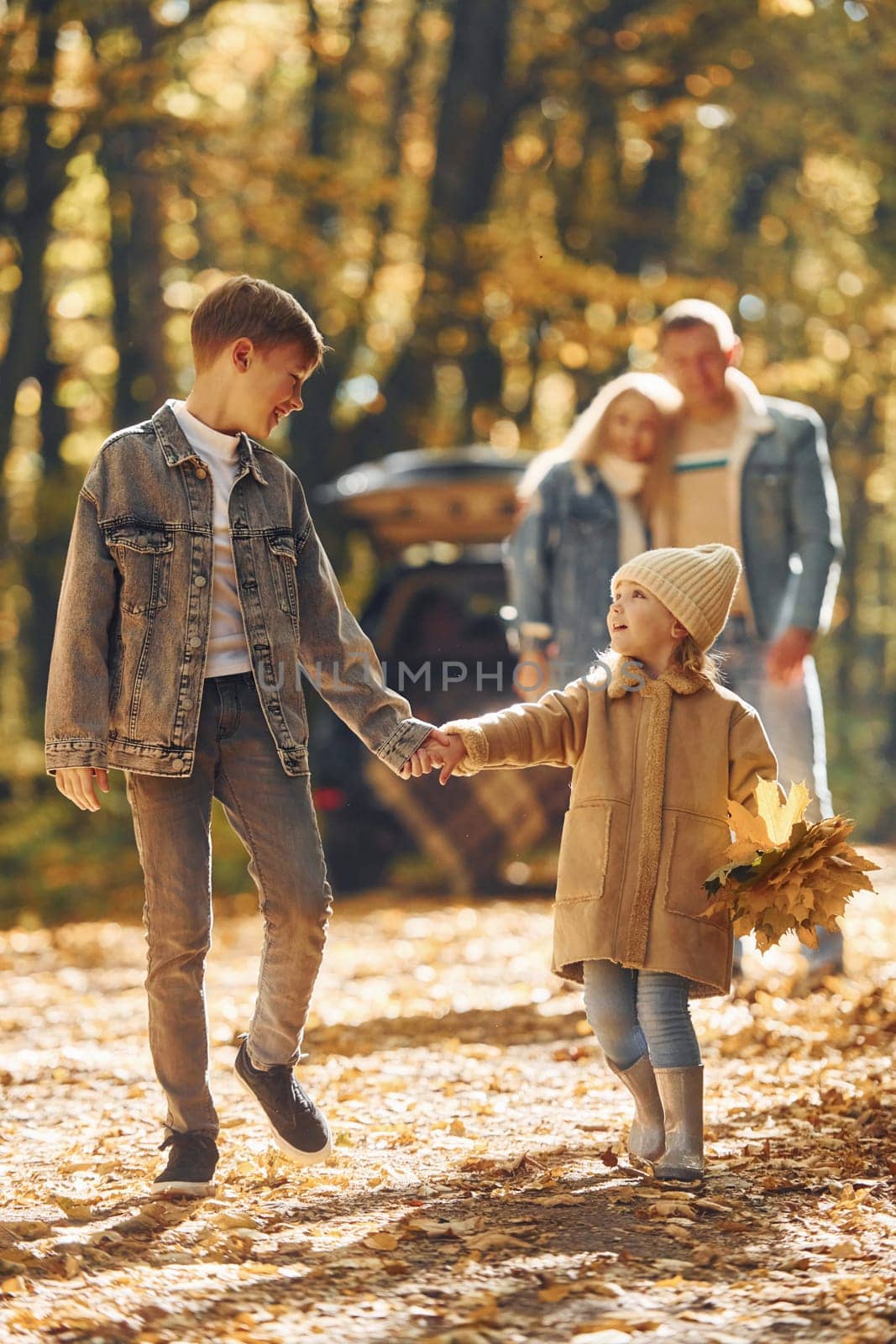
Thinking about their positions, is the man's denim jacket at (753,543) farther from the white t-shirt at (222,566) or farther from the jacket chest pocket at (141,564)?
the jacket chest pocket at (141,564)

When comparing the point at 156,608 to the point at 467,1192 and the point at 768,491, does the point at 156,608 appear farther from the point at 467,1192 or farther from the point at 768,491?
the point at 768,491

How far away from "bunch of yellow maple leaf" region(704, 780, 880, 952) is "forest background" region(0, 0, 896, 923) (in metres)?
7.19

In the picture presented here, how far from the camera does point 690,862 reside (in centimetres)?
414

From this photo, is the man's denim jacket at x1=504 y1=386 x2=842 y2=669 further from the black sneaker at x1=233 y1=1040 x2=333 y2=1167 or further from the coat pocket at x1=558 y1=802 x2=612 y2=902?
the black sneaker at x1=233 y1=1040 x2=333 y2=1167

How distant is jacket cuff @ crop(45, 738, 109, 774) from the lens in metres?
3.88

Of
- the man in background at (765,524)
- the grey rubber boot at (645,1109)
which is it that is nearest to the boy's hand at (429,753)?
the grey rubber boot at (645,1109)

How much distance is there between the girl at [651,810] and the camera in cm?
411

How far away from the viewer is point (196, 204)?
45.2ft

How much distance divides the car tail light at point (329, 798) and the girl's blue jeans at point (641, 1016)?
21.1ft

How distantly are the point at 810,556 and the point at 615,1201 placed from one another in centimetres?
338

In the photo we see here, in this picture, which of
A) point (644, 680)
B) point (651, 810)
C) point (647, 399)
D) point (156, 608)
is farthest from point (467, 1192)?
point (647, 399)

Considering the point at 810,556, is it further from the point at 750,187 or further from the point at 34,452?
the point at 34,452

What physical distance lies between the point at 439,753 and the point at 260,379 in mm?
997

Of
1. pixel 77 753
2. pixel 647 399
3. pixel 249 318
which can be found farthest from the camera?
pixel 647 399
